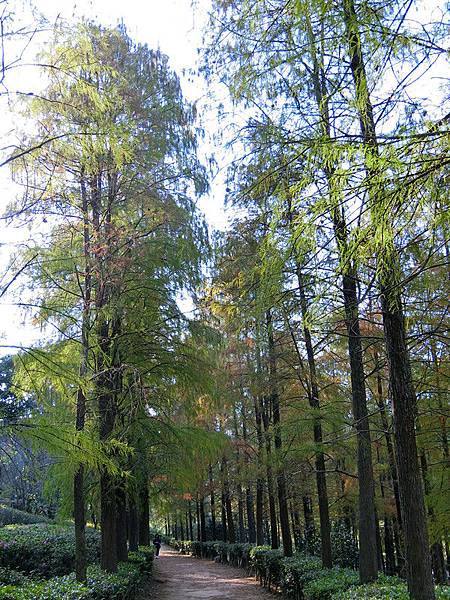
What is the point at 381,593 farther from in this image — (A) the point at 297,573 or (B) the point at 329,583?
(A) the point at 297,573

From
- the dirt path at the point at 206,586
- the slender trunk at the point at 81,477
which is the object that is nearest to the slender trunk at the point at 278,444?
the dirt path at the point at 206,586

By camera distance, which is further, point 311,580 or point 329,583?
point 311,580

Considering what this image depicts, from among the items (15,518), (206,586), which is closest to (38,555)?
(206,586)

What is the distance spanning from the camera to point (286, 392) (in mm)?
14203

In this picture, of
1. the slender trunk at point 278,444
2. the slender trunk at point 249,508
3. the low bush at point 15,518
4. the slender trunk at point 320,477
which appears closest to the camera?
the slender trunk at point 320,477

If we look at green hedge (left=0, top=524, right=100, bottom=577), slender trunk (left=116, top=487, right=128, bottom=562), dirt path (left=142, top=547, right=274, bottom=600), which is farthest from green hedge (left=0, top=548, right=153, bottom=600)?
dirt path (left=142, top=547, right=274, bottom=600)

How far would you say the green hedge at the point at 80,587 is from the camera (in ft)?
19.0

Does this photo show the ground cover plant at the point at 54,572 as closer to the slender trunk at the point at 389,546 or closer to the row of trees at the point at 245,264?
the row of trees at the point at 245,264

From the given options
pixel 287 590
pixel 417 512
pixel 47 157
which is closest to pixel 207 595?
pixel 287 590

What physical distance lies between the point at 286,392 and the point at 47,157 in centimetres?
1048

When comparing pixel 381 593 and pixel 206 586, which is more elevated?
pixel 381 593

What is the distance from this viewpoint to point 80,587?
6.69 m

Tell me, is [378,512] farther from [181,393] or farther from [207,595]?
[181,393]

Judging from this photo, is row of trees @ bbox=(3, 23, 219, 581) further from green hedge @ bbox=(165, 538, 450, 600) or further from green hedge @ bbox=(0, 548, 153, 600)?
green hedge @ bbox=(165, 538, 450, 600)
